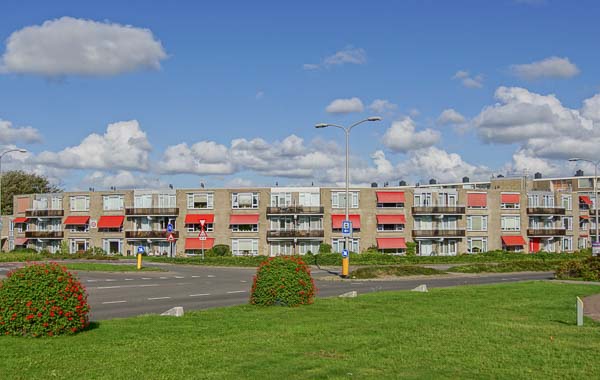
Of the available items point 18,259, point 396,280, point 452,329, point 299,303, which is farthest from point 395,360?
point 18,259

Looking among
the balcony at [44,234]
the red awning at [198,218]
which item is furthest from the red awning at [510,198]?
the balcony at [44,234]

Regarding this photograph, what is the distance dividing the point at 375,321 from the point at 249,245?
59.5 metres

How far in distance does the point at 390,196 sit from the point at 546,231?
2320cm

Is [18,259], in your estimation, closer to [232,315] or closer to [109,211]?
[109,211]

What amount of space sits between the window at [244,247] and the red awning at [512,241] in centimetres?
3030

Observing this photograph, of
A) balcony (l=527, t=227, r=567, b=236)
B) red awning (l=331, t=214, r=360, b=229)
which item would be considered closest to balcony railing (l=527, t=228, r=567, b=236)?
balcony (l=527, t=227, r=567, b=236)

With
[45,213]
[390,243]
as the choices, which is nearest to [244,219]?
[390,243]

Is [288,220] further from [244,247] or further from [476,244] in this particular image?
[476,244]

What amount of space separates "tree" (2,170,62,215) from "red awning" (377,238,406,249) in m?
64.1

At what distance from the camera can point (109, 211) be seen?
79.4 metres

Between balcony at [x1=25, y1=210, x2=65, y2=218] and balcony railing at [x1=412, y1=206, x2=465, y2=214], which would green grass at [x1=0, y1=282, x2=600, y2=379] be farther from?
balcony at [x1=25, y1=210, x2=65, y2=218]

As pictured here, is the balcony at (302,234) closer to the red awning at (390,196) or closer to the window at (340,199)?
the window at (340,199)

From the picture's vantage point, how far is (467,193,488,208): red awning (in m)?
79.2

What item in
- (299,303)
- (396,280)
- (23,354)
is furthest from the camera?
(396,280)
